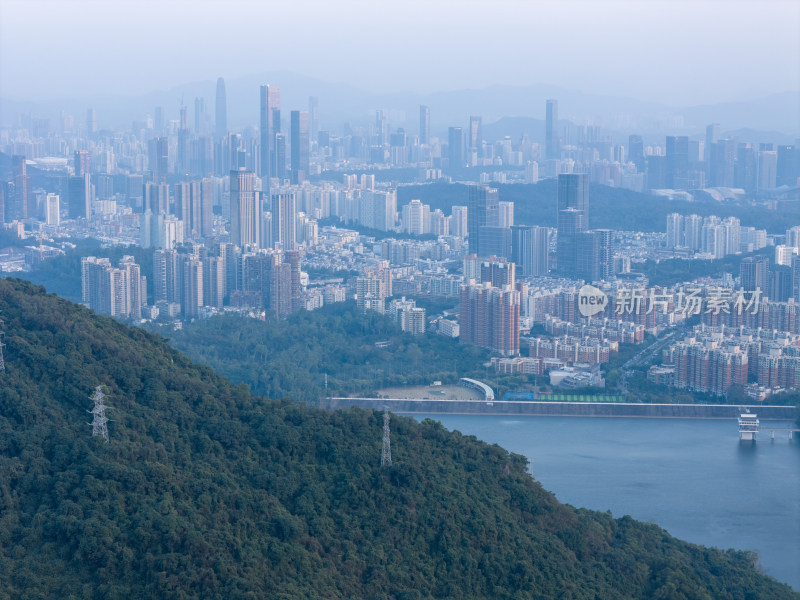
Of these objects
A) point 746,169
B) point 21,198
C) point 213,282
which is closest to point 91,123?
point 21,198

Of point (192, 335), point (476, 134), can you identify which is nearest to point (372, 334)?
point (192, 335)

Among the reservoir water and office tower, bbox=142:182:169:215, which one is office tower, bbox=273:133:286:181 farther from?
the reservoir water

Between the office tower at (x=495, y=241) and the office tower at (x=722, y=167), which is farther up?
the office tower at (x=722, y=167)

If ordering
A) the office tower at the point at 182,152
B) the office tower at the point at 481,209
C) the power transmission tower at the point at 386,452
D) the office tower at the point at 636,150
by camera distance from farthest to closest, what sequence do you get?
the office tower at the point at 636,150 < the office tower at the point at 182,152 < the office tower at the point at 481,209 < the power transmission tower at the point at 386,452

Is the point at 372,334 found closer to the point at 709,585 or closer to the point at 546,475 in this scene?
the point at 546,475

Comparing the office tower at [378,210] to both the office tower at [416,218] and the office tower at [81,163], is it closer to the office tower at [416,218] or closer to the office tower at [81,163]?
the office tower at [416,218]

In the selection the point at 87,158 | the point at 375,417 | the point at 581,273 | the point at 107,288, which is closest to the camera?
the point at 375,417

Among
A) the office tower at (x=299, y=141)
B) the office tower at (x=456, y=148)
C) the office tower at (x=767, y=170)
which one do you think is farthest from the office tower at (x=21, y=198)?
the office tower at (x=767, y=170)

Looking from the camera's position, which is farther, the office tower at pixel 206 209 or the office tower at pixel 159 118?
the office tower at pixel 159 118
